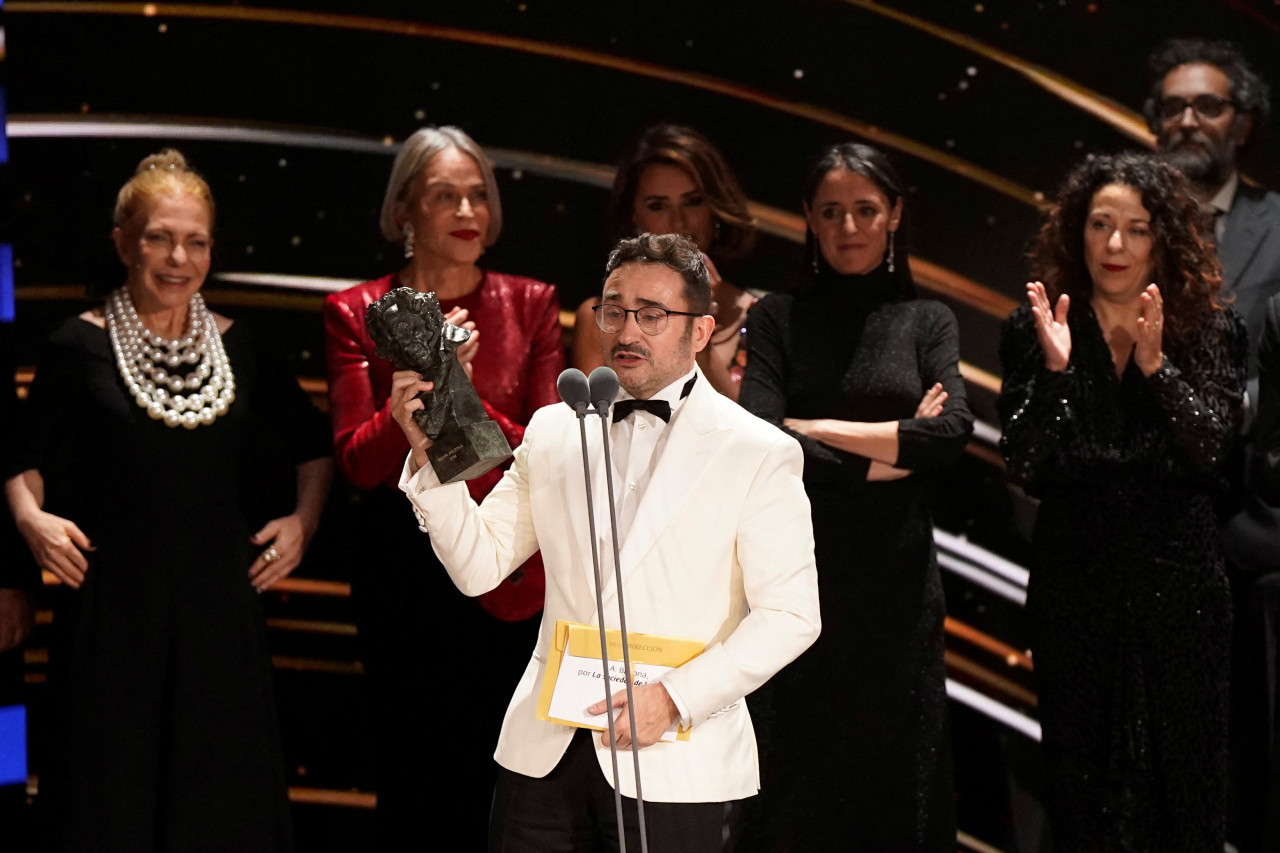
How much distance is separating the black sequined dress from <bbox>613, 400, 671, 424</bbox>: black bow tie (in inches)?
53.3

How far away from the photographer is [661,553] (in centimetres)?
259

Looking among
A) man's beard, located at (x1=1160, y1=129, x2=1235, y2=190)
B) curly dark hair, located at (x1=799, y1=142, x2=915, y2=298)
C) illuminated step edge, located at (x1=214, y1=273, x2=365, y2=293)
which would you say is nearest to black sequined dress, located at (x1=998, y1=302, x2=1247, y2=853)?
curly dark hair, located at (x1=799, y1=142, x2=915, y2=298)

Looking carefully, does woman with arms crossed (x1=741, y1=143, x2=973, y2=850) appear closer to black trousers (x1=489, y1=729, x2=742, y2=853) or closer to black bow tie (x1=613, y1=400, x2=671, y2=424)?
black bow tie (x1=613, y1=400, x2=671, y2=424)

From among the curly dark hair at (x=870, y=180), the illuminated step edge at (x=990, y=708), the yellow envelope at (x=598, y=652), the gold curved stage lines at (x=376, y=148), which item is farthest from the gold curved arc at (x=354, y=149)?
the yellow envelope at (x=598, y=652)

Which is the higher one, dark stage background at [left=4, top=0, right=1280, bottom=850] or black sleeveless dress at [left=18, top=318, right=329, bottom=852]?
dark stage background at [left=4, top=0, right=1280, bottom=850]

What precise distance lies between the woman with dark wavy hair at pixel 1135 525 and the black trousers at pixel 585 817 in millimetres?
1411

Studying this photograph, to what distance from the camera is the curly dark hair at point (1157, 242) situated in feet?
12.1

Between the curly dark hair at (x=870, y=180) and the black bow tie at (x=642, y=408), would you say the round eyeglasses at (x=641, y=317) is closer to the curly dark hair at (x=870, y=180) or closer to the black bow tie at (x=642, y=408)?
the black bow tie at (x=642, y=408)

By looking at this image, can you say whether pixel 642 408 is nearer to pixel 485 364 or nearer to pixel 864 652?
pixel 485 364

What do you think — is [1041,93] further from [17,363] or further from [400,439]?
[17,363]

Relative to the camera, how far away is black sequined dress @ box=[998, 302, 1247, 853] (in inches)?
139

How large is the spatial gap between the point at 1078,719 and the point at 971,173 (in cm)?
185

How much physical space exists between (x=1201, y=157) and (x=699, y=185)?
5.00ft

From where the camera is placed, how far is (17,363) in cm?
444
